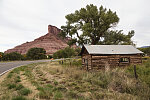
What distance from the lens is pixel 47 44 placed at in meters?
136

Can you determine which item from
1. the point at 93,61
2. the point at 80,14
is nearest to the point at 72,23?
the point at 80,14

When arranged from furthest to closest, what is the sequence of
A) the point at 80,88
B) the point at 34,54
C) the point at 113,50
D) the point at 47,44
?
the point at 47,44 → the point at 34,54 → the point at 113,50 → the point at 80,88

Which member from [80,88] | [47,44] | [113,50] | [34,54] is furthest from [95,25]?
[47,44]

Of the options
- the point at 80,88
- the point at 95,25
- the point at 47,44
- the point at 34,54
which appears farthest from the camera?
the point at 47,44

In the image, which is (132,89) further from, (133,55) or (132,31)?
(132,31)

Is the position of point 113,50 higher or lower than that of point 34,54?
higher

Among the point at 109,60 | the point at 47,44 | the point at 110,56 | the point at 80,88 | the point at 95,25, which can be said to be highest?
the point at 47,44

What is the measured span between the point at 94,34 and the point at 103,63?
Result: 39.2 ft

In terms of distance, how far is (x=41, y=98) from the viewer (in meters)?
3.87

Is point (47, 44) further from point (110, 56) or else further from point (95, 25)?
point (110, 56)

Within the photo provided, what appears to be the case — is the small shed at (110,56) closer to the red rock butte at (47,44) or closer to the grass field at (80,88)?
the grass field at (80,88)

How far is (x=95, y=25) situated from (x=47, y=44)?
123389mm

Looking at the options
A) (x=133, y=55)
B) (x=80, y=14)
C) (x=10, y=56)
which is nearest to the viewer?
(x=133, y=55)

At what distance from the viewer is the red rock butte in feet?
425
